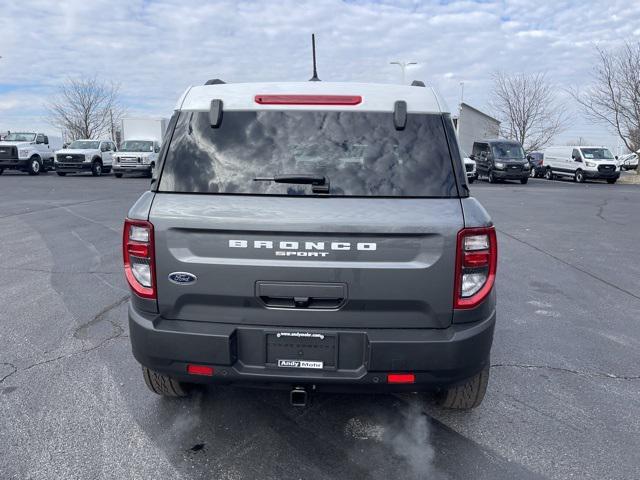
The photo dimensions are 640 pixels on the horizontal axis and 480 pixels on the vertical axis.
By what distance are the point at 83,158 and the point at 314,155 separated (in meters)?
27.0

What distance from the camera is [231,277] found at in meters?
2.54

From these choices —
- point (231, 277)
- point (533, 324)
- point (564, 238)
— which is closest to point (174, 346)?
point (231, 277)

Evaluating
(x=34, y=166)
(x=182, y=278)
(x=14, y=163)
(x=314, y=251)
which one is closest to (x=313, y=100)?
(x=314, y=251)

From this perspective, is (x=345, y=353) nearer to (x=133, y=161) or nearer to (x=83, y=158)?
(x=133, y=161)

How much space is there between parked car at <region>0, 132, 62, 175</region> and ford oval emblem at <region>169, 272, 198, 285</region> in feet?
92.3

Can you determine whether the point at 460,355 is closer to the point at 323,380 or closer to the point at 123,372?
the point at 323,380

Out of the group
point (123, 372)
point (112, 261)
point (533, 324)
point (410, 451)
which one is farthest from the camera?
point (112, 261)

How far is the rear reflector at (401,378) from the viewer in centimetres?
256

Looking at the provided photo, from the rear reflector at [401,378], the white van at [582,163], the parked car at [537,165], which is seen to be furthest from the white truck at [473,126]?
the rear reflector at [401,378]

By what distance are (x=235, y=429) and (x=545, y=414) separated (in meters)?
1.99

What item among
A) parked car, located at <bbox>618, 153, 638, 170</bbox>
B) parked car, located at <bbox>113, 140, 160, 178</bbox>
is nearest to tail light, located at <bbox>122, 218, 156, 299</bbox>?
parked car, located at <bbox>113, 140, 160, 178</bbox>

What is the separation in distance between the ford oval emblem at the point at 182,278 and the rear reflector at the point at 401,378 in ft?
3.58

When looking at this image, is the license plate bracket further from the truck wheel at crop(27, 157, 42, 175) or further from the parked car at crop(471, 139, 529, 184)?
A: the truck wheel at crop(27, 157, 42, 175)

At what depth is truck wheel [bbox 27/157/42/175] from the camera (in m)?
27.1
